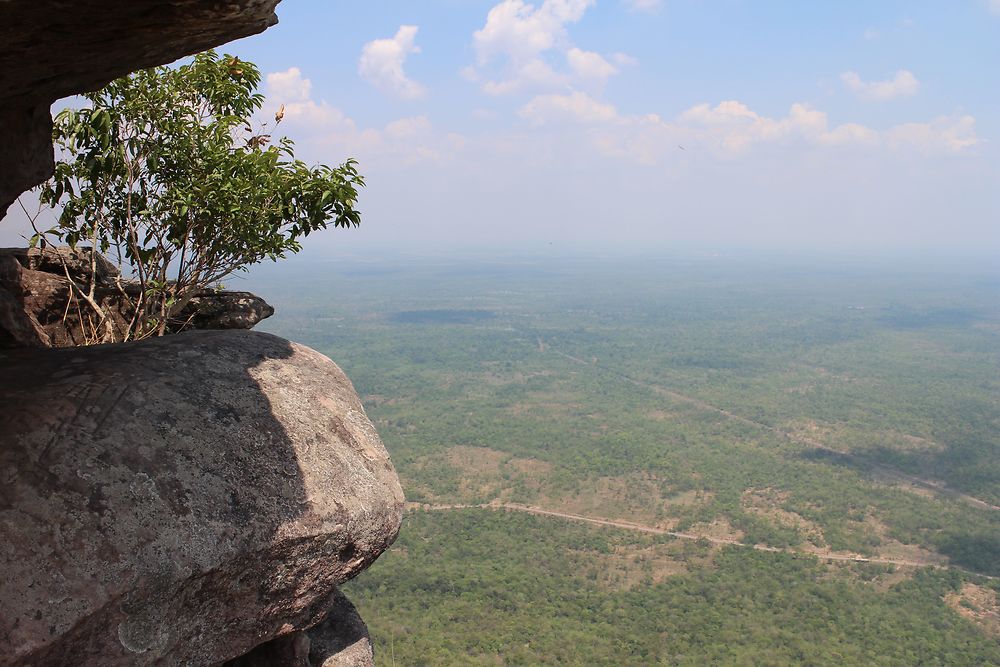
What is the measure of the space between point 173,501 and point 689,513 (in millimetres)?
60487

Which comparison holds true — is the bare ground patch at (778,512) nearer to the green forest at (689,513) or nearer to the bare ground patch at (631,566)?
the green forest at (689,513)

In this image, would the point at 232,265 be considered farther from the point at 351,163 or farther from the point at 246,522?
the point at 246,522

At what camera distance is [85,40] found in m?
4.88

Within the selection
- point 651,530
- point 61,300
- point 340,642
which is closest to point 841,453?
point 651,530

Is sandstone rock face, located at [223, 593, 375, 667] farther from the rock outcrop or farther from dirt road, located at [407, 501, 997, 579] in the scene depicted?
dirt road, located at [407, 501, 997, 579]

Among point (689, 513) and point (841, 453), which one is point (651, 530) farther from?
point (841, 453)

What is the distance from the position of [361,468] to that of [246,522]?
1803mm

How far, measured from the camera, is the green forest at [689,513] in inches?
1531

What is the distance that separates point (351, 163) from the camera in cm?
1020

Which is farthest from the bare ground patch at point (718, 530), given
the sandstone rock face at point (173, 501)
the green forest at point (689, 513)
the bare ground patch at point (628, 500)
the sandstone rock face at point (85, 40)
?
the sandstone rock face at point (85, 40)

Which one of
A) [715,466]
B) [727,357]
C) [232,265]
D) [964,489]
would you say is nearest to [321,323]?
[727,357]

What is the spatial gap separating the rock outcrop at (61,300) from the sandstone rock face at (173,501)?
1.61m

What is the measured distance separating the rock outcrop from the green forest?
26.9 metres

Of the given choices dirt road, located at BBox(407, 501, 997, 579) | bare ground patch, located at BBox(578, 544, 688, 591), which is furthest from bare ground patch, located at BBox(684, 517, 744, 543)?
bare ground patch, located at BBox(578, 544, 688, 591)
